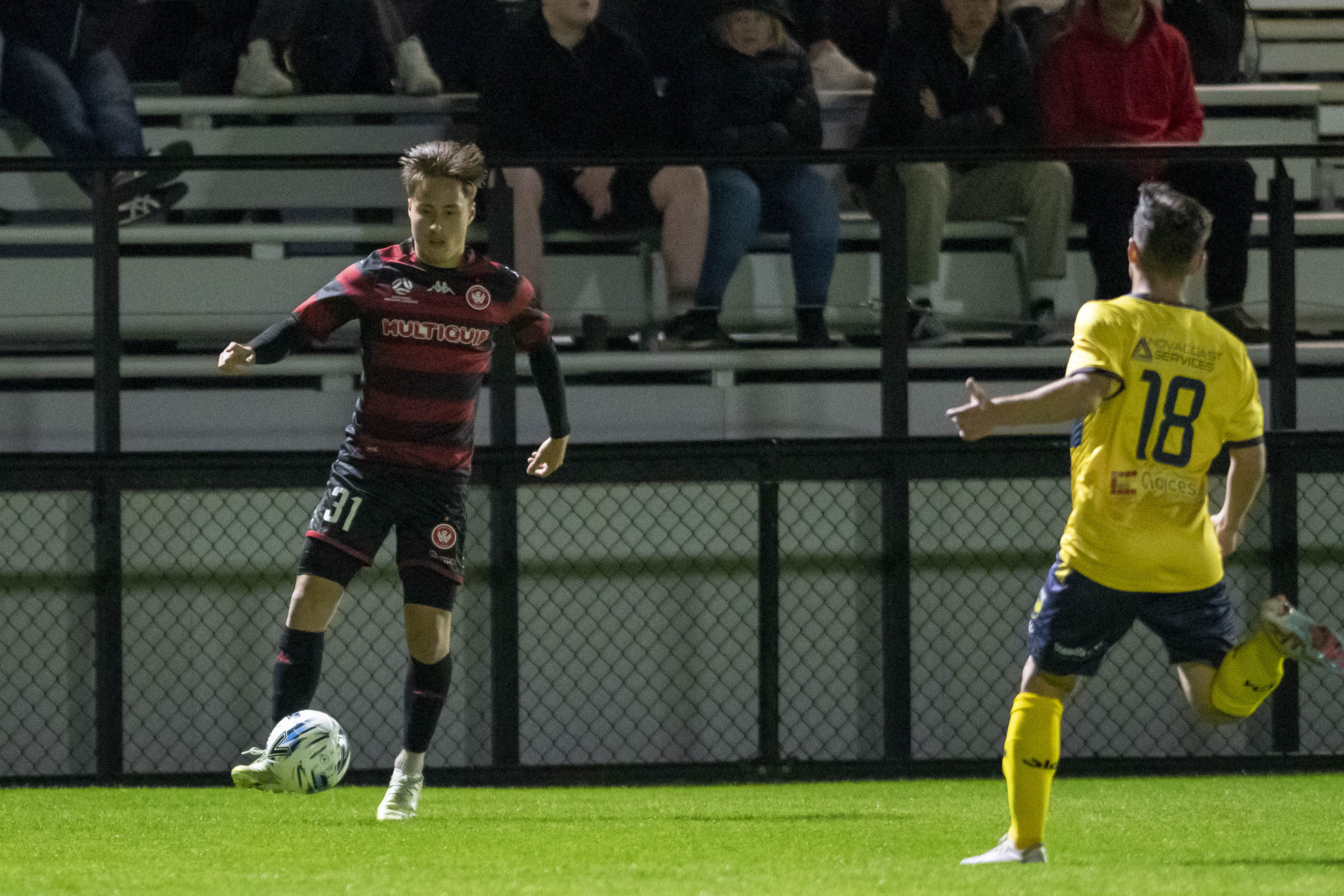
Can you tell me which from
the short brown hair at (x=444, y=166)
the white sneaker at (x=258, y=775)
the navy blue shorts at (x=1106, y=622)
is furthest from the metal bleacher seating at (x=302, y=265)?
the navy blue shorts at (x=1106, y=622)

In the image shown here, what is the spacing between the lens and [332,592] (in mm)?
4441

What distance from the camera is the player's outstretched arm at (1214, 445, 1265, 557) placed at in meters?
3.63

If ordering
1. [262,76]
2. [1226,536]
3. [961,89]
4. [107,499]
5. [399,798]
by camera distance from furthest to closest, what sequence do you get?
1. [262,76]
2. [961,89]
3. [107,499]
4. [399,798]
5. [1226,536]

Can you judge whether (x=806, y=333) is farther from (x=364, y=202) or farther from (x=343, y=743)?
(x=343, y=743)

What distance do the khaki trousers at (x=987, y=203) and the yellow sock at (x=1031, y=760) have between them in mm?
2944

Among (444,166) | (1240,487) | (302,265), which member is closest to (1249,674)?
(1240,487)

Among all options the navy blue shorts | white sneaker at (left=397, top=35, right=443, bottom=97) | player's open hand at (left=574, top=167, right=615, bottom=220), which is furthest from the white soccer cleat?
white sneaker at (left=397, top=35, right=443, bottom=97)

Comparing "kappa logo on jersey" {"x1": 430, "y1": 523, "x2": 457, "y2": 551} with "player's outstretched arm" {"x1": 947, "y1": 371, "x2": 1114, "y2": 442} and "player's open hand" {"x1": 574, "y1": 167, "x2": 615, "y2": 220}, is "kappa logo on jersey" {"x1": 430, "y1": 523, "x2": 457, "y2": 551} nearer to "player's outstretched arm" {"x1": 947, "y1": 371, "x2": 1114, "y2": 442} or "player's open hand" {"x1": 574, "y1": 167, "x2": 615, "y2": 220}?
"player's outstretched arm" {"x1": 947, "y1": 371, "x2": 1114, "y2": 442}

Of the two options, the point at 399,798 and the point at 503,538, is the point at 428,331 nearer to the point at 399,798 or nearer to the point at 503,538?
the point at 399,798

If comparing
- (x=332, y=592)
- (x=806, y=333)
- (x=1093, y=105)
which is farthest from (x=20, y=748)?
(x=1093, y=105)

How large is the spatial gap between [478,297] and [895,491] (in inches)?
83.2

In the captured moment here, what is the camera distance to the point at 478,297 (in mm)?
4574

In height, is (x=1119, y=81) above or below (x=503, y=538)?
above

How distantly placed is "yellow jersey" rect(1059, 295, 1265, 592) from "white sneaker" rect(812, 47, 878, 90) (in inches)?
141
